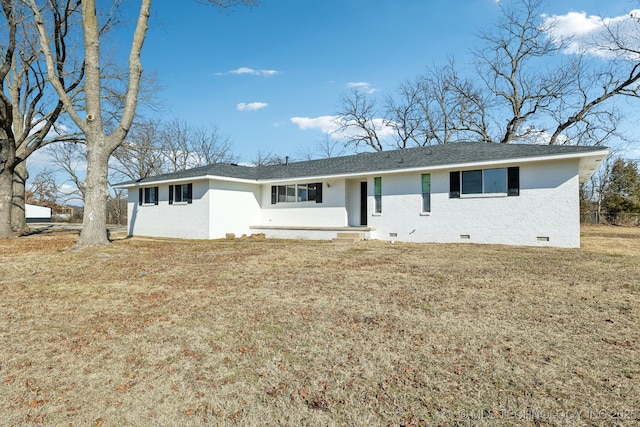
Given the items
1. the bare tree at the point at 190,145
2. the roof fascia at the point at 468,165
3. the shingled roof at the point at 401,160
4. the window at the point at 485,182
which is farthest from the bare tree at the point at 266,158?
the window at the point at 485,182

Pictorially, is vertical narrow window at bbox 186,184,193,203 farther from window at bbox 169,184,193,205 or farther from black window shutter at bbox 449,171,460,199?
black window shutter at bbox 449,171,460,199

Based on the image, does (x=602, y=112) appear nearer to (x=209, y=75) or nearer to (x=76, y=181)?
(x=209, y=75)

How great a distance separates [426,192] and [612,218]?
21.0 meters

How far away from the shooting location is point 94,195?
1009 centimetres

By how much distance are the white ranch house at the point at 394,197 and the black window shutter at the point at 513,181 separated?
3cm

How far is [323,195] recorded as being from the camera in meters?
15.4

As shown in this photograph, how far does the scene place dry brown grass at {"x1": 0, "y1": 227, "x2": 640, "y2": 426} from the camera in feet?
6.98

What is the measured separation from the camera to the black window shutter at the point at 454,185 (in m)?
12.2

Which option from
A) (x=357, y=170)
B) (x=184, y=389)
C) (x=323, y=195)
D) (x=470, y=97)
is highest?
(x=470, y=97)

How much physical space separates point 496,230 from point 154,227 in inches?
620

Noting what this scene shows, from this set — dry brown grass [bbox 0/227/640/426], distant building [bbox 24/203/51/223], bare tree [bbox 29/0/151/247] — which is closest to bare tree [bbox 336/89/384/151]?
bare tree [bbox 29/0/151/247]

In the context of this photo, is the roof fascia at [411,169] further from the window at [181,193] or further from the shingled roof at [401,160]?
the window at [181,193]

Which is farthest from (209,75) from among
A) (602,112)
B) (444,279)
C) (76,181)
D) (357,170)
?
(76,181)

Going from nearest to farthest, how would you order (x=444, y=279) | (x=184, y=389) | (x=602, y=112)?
(x=184, y=389) → (x=444, y=279) → (x=602, y=112)
